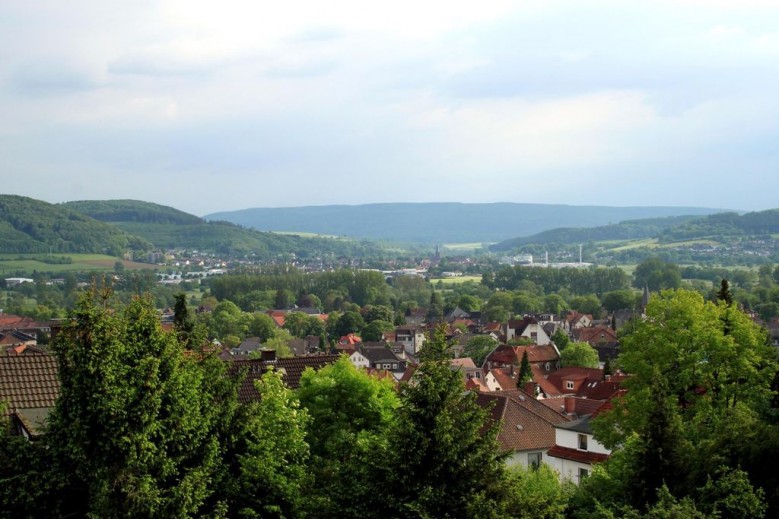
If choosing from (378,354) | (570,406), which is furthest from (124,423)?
(378,354)

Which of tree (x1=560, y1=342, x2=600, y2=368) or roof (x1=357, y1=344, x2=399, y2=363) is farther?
roof (x1=357, y1=344, x2=399, y2=363)

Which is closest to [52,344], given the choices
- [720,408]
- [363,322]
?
[720,408]

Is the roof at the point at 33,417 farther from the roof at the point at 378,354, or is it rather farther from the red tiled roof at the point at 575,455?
the roof at the point at 378,354

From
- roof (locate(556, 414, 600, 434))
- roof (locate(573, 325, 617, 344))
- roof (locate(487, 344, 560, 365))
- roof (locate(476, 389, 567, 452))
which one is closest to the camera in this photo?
roof (locate(556, 414, 600, 434))

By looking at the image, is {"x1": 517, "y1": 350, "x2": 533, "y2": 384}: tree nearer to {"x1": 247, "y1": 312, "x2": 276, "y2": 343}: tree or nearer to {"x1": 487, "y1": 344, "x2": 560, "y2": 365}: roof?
{"x1": 487, "y1": 344, "x2": 560, "y2": 365}: roof

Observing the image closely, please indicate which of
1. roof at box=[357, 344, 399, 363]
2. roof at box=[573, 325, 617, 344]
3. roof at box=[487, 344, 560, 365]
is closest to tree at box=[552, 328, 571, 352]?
roof at box=[573, 325, 617, 344]

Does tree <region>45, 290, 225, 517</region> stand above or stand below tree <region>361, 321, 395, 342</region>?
→ above

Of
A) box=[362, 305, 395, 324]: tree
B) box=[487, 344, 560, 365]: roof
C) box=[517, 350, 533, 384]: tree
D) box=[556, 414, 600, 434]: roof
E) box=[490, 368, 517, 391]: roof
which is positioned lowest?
box=[362, 305, 395, 324]: tree
